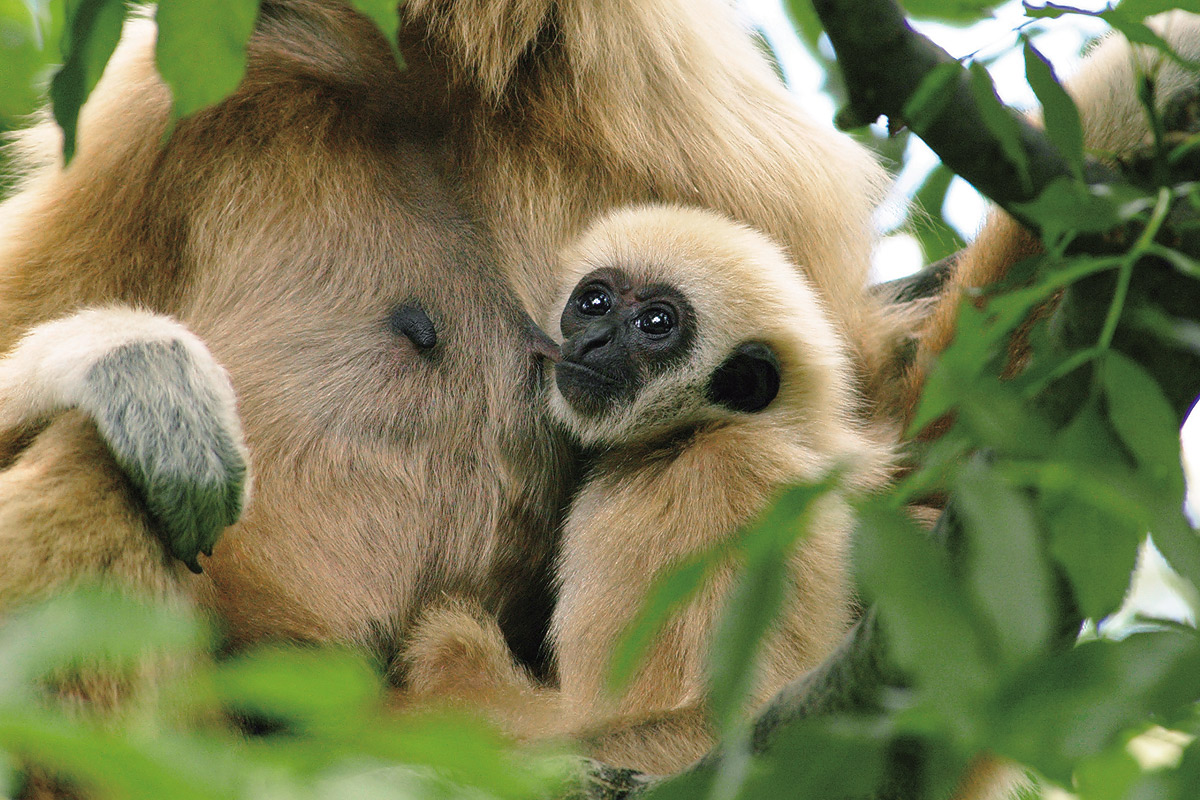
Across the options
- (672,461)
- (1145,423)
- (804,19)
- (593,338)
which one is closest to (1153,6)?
(1145,423)

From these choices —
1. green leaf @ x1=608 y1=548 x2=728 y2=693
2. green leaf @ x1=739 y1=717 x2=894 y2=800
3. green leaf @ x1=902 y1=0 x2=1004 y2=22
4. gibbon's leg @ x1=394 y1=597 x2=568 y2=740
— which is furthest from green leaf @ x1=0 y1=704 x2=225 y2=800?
gibbon's leg @ x1=394 y1=597 x2=568 y2=740

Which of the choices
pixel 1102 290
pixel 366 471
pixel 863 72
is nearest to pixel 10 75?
pixel 366 471

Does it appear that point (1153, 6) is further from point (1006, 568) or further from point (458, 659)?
point (458, 659)

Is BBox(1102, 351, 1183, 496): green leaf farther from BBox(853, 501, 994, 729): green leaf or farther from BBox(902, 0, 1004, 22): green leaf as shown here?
BBox(902, 0, 1004, 22): green leaf

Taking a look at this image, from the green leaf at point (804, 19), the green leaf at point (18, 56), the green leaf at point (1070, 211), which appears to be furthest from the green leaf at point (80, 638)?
the green leaf at point (18, 56)

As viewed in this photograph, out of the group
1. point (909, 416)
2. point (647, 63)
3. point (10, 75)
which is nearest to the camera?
point (647, 63)

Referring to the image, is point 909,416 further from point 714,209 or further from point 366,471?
point 366,471

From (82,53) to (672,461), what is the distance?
1.83m

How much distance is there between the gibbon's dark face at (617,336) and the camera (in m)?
3.43

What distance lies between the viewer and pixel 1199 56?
8.23 ft

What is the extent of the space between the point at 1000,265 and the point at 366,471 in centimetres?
185

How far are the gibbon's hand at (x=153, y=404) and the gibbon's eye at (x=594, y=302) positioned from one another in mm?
1192

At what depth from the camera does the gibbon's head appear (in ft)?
11.2

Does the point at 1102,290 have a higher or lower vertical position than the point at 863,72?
lower
